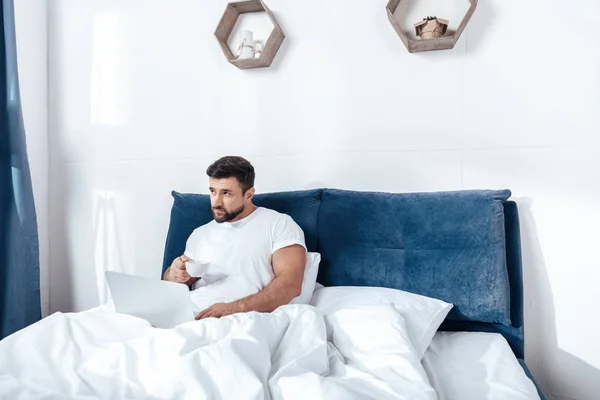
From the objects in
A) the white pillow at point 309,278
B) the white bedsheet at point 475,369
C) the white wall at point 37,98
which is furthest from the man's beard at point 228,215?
the white wall at point 37,98

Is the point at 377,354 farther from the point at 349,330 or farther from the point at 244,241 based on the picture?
the point at 244,241

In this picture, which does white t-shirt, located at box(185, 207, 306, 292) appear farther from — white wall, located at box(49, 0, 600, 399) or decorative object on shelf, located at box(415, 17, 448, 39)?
decorative object on shelf, located at box(415, 17, 448, 39)

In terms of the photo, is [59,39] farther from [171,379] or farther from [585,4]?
[585,4]

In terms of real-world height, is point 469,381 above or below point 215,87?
below

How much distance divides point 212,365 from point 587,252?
5.23 feet

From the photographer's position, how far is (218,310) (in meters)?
1.78

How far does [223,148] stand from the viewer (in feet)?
8.55

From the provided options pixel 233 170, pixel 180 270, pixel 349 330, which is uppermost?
pixel 233 170

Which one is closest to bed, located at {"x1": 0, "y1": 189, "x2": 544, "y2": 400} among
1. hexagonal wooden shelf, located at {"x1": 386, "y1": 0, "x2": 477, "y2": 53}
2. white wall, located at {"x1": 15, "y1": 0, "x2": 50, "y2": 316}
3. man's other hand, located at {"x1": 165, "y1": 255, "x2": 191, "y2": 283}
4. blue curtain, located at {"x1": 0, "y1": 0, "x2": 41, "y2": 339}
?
man's other hand, located at {"x1": 165, "y1": 255, "x2": 191, "y2": 283}

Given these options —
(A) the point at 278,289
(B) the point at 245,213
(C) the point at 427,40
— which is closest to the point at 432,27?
(C) the point at 427,40

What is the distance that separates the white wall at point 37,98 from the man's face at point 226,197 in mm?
1365

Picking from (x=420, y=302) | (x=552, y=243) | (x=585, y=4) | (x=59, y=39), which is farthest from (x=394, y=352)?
(x=59, y=39)

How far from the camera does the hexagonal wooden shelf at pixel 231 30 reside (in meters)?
2.42

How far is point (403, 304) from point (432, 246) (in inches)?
11.4
